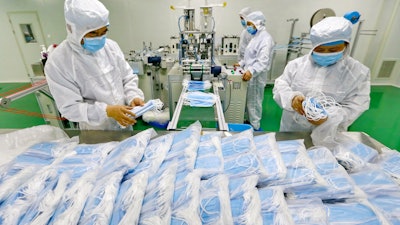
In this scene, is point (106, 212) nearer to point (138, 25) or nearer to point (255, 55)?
point (255, 55)

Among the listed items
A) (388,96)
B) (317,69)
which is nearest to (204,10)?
(317,69)

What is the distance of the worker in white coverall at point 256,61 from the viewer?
8.73 ft

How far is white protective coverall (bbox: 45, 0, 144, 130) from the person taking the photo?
3.40 ft

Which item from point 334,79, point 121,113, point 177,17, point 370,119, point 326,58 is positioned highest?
point 177,17

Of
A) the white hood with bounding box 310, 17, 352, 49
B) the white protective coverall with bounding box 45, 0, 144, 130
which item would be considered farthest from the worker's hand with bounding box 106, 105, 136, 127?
the white hood with bounding box 310, 17, 352, 49

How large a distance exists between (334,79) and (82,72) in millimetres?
1622

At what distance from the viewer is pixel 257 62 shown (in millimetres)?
2701

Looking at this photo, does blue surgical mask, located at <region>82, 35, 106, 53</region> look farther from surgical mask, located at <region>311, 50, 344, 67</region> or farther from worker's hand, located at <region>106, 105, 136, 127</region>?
surgical mask, located at <region>311, 50, 344, 67</region>

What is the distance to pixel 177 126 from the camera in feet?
4.25

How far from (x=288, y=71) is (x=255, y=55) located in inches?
60.7

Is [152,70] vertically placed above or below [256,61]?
below

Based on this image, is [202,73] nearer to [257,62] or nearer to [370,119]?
[257,62]

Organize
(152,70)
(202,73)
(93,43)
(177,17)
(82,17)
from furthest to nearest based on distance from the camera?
(177,17)
(152,70)
(202,73)
(93,43)
(82,17)

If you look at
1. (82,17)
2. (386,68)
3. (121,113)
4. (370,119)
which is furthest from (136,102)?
(386,68)
